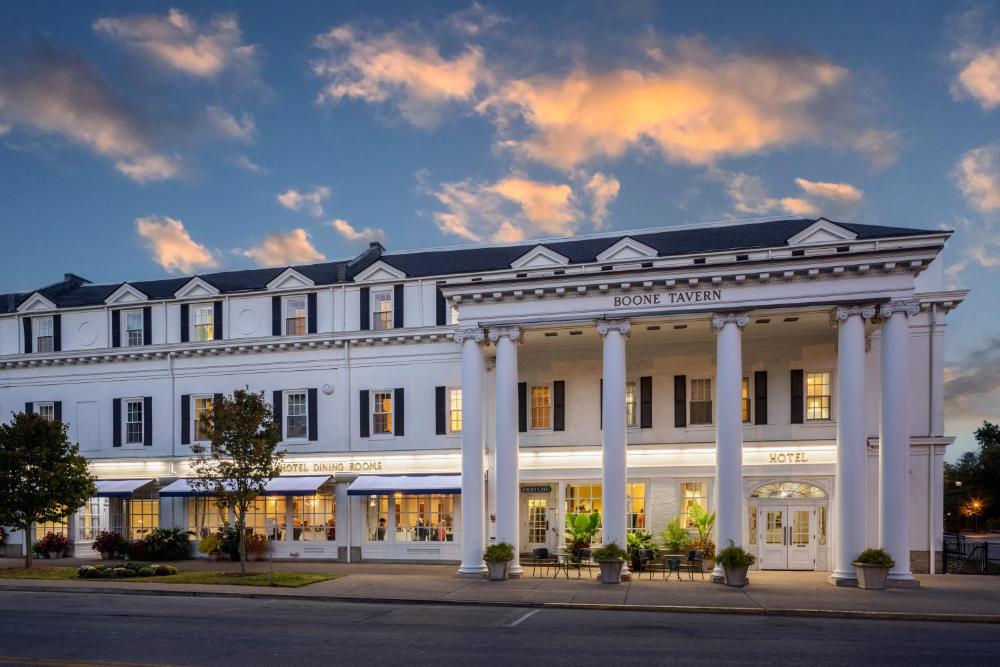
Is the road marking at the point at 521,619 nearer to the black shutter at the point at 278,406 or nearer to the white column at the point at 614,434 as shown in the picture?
the white column at the point at 614,434

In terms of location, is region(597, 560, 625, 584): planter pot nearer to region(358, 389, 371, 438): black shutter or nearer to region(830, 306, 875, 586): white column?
region(830, 306, 875, 586): white column

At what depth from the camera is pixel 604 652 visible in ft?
49.0

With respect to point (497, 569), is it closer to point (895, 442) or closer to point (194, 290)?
point (895, 442)

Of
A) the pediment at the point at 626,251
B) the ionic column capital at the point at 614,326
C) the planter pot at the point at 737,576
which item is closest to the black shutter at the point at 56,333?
the pediment at the point at 626,251

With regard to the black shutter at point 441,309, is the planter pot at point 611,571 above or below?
below

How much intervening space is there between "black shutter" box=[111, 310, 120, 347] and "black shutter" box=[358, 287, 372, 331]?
11359mm

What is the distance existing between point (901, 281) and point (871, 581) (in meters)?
8.52

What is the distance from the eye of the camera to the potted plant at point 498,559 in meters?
26.1

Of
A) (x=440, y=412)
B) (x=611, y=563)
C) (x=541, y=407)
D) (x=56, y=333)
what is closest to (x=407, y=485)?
(x=440, y=412)

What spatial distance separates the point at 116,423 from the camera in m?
36.7

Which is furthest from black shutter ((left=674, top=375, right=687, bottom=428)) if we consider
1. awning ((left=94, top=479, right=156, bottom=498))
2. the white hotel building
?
awning ((left=94, top=479, right=156, bottom=498))

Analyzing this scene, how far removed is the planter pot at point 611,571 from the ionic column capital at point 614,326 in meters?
6.98

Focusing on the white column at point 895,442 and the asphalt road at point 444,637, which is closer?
the asphalt road at point 444,637

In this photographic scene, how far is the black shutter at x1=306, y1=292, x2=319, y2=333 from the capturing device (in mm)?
34781
